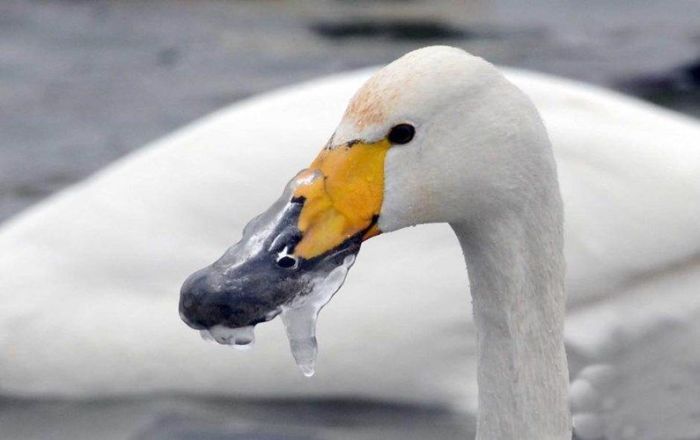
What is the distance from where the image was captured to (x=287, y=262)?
2.47m

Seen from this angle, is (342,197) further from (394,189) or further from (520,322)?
(520,322)

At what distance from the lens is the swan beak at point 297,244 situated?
96.3 inches

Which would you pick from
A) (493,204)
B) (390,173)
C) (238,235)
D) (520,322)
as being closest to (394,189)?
(390,173)

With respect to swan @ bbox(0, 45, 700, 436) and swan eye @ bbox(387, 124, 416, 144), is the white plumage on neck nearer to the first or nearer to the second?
swan eye @ bbox(387, 124, 416, 144)

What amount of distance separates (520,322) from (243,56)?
5808mm

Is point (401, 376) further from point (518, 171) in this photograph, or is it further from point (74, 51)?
point (74, 51)

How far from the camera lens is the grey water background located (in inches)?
271

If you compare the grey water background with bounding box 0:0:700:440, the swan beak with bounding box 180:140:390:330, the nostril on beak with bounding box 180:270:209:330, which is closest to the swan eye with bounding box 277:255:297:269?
the swan beak with bounding box 180:140:390:330

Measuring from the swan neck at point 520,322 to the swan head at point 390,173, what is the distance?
0.08m

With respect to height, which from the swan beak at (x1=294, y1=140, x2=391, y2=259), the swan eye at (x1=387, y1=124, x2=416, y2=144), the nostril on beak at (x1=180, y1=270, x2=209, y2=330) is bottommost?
the nostril on beak at (x1=180, y1=270, x2=209, y2=330)

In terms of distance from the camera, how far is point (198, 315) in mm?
2473

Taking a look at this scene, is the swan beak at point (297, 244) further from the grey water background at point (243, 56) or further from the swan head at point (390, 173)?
the grey water background at point (243, 56)

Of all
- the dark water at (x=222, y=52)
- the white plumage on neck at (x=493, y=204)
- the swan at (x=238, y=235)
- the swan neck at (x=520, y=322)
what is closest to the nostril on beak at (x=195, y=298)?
the white plumage on neck at (x=493, y=204)

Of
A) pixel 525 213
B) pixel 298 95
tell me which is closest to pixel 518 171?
pixel 525 213
